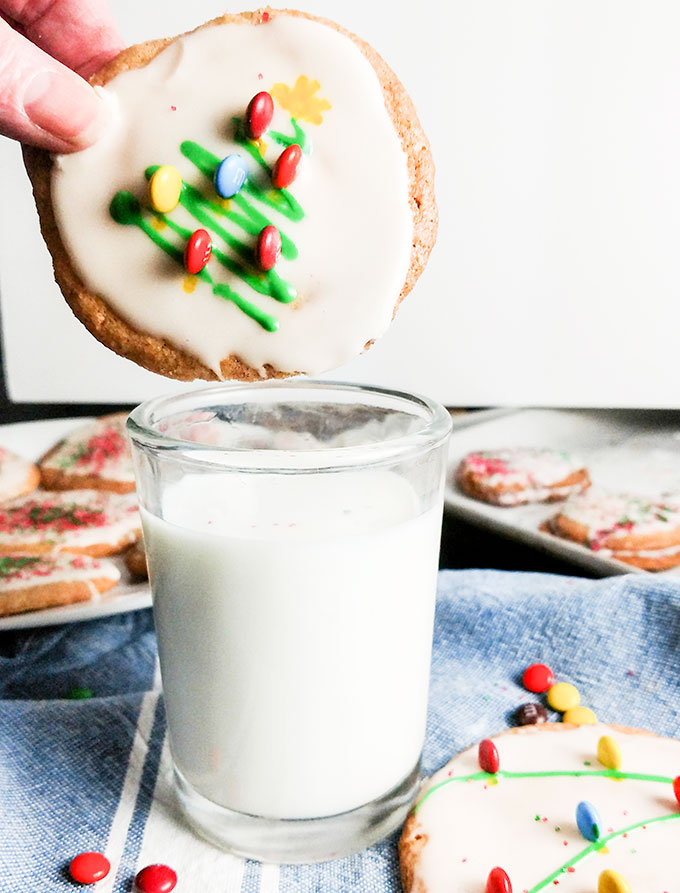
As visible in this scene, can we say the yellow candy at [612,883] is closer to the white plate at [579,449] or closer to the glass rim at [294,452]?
the glass rim at [294,452]

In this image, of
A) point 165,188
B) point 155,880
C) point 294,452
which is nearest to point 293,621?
point 294,452

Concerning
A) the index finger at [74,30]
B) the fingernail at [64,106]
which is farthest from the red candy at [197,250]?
the index finger at [74,30]

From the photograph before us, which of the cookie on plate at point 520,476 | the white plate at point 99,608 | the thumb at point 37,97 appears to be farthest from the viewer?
the cookie on plate at point 520,476

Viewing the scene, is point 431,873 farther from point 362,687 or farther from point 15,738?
point 15,738

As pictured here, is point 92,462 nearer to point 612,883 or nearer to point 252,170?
point 252,170

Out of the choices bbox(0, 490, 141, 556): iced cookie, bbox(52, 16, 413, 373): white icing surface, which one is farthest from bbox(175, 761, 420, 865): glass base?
bbox(0, 490, 141, 556): iced cookie

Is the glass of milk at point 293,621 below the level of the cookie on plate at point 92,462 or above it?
above

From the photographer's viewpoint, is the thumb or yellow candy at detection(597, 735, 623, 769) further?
yellow candy at detection(597, 735, 623, 769)

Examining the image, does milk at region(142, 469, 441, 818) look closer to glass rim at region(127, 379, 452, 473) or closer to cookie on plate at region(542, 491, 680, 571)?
glass rim at region(127, 379, 452, 473)
